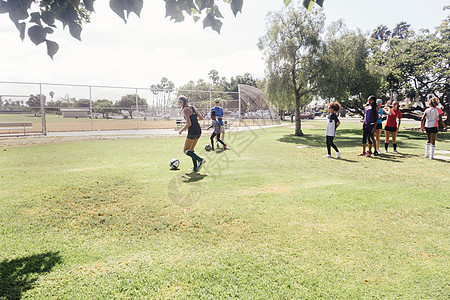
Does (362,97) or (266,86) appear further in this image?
(362,97)

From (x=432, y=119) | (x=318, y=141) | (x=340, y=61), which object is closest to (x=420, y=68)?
(x=340, y=61)

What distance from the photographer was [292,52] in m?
18.6

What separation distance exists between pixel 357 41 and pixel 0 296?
2314cm

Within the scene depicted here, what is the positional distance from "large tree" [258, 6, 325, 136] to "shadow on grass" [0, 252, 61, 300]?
1849 centimetres

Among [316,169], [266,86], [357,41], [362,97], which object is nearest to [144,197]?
[316,169]

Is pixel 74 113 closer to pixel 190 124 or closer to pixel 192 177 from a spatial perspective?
pixel 190 124

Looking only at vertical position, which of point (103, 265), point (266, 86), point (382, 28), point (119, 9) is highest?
point (382, 28)

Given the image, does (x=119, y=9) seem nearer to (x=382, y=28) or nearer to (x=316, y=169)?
(x=316, y=169)

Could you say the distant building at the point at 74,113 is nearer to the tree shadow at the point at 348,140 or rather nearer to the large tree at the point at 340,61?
the tree shadow at the point at 348,140

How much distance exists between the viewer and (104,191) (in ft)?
18.7

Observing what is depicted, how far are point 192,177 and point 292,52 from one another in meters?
15.4

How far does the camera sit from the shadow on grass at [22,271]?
2.54 metres

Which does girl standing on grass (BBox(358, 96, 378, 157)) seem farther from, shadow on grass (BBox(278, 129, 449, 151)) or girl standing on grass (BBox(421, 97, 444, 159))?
shadow on grass (BBox(278, 129, 449, 151))

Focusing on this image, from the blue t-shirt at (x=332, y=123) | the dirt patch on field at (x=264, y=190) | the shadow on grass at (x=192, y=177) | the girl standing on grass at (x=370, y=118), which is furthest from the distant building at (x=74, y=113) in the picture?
the girl standing on grass at (x=370, y=118)
